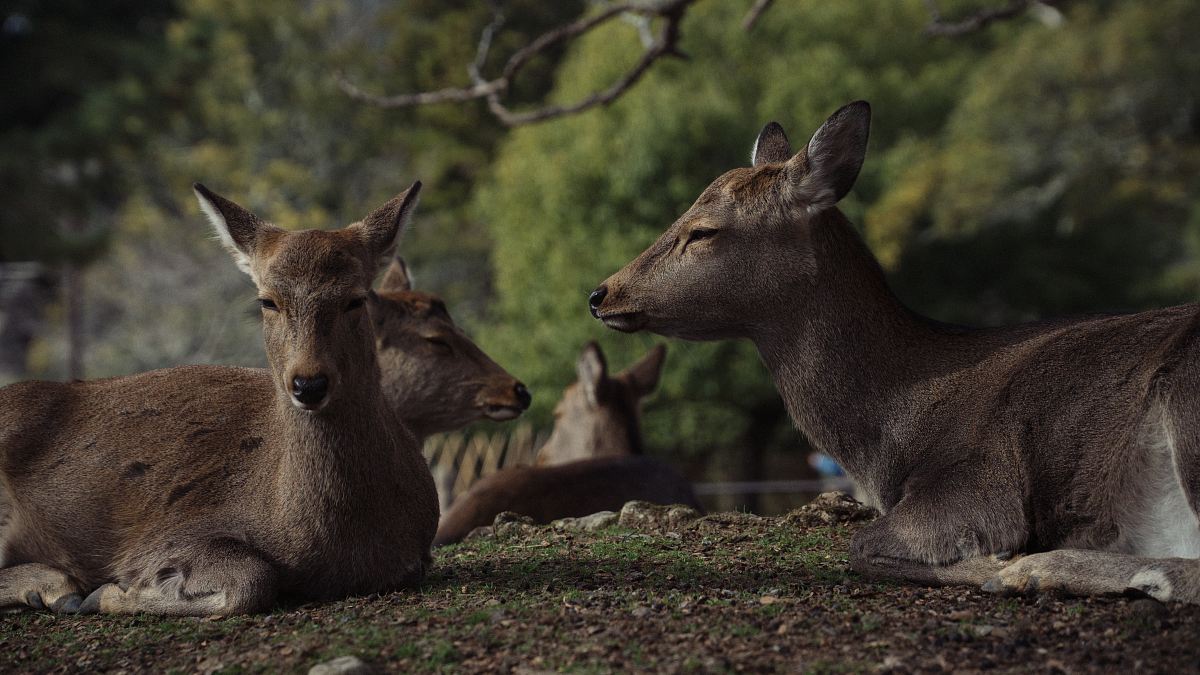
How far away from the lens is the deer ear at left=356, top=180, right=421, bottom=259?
6062 millimetres

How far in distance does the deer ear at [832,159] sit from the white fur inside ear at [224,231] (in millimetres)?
2591

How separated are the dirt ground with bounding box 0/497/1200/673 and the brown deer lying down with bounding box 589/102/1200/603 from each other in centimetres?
24

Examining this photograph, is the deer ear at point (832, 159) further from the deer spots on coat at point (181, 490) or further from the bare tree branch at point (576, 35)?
the deer spots on coat at point (181, 490)

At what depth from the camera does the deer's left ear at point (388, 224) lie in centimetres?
606

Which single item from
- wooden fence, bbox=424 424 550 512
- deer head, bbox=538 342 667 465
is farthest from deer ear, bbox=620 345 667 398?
wooden fence, bbox=424 424 550 512

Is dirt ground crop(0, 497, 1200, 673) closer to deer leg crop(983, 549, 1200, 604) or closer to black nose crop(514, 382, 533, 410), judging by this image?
deer leg crop(983, 549, 1200, 604)

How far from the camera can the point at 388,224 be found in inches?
241

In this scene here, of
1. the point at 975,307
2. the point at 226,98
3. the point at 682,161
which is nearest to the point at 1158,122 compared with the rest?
the point at 975,307

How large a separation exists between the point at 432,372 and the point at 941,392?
383 centimetres

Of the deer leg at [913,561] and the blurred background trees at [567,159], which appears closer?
the deer leg at [913,561]

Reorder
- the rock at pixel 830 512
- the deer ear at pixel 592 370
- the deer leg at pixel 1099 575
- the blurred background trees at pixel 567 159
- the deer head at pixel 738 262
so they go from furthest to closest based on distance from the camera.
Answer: the blurred background trees at pixel 567 159 → the deer ear at pixel 592 370 → the rock at pixel 830 512 → the deer head at pixel 738 262 → the deer leg at pixel 1099 575

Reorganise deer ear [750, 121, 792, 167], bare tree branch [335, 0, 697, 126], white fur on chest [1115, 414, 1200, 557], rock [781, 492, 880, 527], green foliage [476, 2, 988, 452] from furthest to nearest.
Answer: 1. green foliage [476, 2, 988, 452]
2. bare tree branch [335, 0, 697, 126]
3. rock [781, 492, 880, 527]
4. deer ear [750, 121, 792, 167]
5. white fur on chest [1115, 414, 1200, 557]

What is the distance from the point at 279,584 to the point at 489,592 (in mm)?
946

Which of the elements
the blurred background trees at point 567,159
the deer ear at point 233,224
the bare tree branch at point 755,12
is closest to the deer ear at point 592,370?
the bare tree branch at point 755,12
